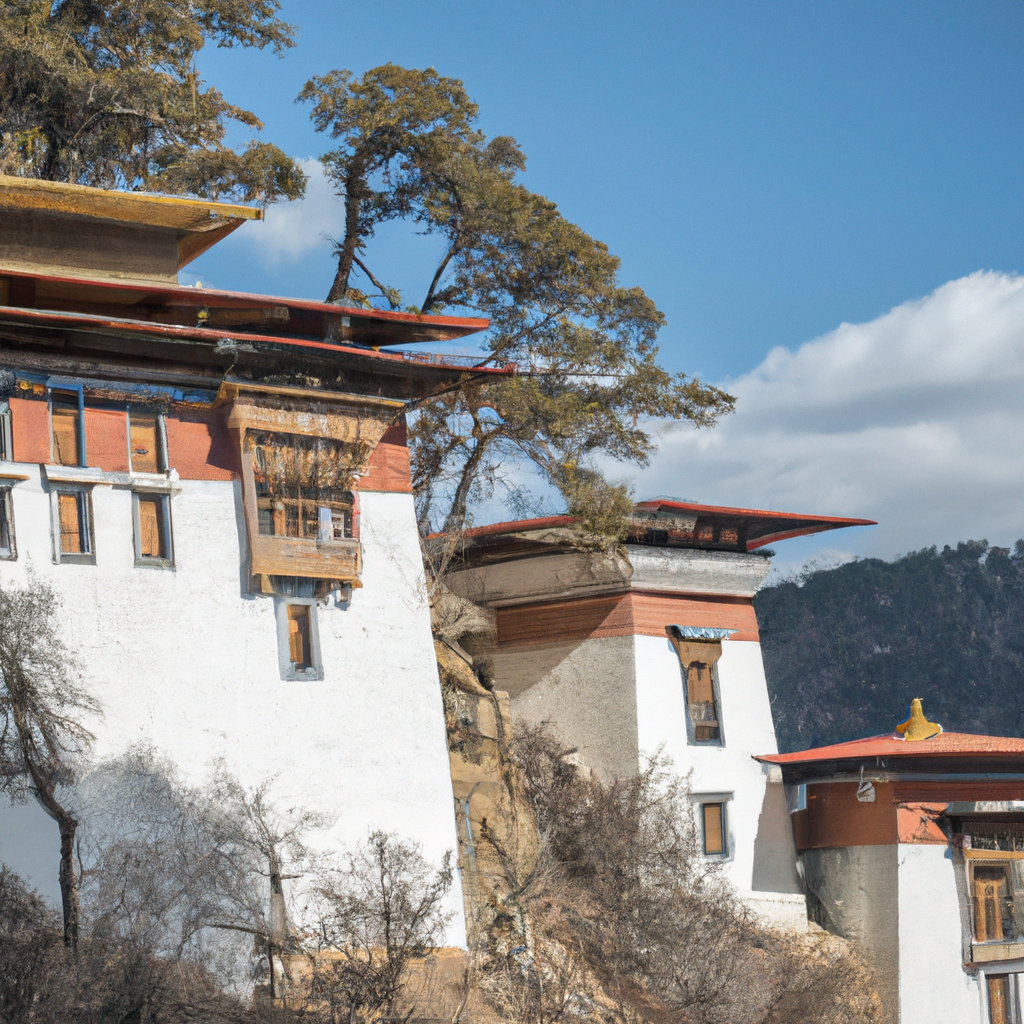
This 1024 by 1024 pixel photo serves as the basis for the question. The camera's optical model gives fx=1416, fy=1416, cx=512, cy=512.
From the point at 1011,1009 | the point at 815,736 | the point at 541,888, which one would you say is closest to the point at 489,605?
the point at 541,888

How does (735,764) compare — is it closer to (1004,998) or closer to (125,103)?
(1004,998)

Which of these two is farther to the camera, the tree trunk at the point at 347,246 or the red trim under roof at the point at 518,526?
the tree trunk at the point at 347,246

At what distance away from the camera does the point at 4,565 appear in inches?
648

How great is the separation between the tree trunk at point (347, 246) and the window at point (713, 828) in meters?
11.4

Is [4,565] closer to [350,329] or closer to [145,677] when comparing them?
[145,677]

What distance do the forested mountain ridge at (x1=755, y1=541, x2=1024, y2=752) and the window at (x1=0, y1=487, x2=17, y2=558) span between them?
181 ft

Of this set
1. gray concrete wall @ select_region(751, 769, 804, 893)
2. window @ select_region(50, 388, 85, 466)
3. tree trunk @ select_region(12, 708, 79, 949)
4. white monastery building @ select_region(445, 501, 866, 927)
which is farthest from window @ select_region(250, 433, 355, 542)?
gray concrete wall @ select_region(751, 769, 804, 893)

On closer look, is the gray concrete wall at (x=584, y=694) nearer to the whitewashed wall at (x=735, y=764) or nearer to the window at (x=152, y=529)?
the whitewashed wall at (x=735, y=764)

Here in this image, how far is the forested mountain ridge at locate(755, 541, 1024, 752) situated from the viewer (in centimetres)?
7044

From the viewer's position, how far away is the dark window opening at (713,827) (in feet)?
77.4

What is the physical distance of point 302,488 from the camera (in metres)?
18.7

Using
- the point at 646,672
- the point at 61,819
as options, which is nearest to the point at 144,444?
the point at 61,819

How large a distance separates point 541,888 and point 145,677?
6.49 m

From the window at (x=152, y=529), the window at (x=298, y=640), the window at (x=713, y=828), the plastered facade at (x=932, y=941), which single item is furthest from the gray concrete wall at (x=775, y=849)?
the window at (x=152, y=529)
